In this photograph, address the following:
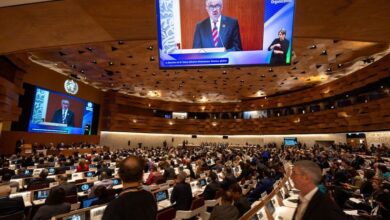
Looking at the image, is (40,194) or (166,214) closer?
(166,214)

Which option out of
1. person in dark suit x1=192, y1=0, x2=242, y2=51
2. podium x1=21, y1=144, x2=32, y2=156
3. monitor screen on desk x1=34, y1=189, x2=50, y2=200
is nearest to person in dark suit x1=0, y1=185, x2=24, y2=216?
monitor screen on desk x1=34, y1=189, x2=50, y2=200

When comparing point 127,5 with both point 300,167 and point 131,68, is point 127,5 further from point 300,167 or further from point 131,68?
point 131,68

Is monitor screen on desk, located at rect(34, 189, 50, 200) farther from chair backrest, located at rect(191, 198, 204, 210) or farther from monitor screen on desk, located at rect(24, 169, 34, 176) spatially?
chair backrest, located at rect(191, 198, 204, 210)

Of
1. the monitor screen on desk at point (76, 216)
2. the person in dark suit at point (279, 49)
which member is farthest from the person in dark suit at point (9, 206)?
the person in dark suit at point (279, 49)

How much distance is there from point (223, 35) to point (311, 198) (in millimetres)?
2717

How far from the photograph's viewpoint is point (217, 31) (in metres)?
3.62

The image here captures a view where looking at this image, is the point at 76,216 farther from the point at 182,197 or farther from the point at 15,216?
the point at 182,197

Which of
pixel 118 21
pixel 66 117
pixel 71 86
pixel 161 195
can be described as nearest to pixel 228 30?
pixel 118 21

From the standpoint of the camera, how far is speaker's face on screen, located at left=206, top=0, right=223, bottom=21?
Answer: 3.54 meters

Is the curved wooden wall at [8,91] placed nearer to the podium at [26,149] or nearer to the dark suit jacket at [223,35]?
the podium at [26,149]

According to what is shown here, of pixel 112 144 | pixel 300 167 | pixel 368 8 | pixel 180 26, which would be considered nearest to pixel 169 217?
pixel 300 167

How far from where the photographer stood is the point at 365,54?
51.5ft

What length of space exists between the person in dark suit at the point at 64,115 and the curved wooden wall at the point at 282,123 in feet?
21.4

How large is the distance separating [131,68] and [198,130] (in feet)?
68.4
